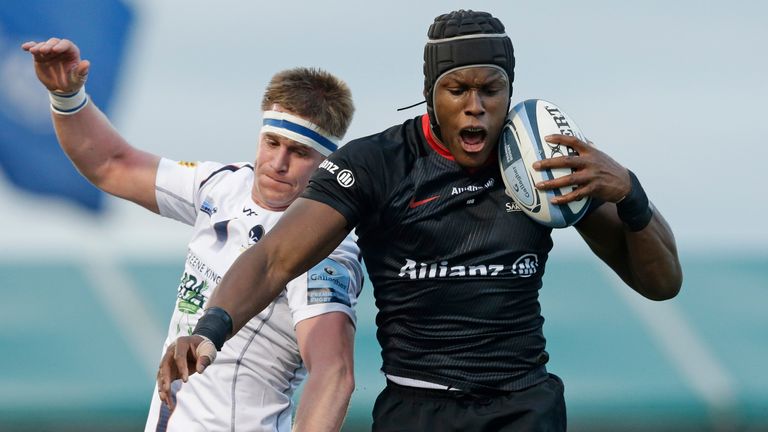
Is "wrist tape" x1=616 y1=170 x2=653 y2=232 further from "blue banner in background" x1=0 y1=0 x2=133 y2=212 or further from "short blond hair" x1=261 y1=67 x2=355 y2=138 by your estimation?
"blue banner in background" x1=0 y1=0 x2=133 y2=212

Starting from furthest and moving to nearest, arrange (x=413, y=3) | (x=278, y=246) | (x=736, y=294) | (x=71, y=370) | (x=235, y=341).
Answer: (x=736, y=294), (x=71, y=370), (x=413, y=3), (x=235, y=341), (x=278, y=246)

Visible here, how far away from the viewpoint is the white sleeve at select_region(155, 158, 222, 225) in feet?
15.1

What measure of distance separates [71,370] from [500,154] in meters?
4.98

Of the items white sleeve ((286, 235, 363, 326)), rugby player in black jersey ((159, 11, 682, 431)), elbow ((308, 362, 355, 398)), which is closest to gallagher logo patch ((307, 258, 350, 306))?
white sleeve ((286, 235, 363, 326))

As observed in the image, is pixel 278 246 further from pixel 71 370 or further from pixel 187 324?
pixel 71 370

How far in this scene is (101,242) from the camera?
763 centimetres

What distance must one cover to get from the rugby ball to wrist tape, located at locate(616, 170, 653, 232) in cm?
13

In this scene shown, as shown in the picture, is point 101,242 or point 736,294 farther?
point 736,294

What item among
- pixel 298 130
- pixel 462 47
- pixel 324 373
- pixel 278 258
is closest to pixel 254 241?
pixel 298 130

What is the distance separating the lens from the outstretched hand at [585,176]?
3615mm

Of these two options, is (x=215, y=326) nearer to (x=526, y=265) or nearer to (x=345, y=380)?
(x=345, y=380)

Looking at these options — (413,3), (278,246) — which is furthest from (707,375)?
(278,246)

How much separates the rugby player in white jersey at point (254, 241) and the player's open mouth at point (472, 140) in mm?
804

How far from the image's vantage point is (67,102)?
468cm
